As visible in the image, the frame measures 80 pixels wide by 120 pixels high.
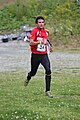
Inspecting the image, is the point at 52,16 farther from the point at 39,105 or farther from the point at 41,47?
the point at 39,105

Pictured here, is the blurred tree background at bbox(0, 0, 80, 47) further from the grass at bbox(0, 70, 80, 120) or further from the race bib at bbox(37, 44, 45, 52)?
the race bib at bbox(37, 44, 45, 52)

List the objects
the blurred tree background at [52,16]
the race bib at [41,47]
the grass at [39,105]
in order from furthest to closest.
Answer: the blurred tree background at [52,16] < the race bib at [41,47] < the grass at [39,105]

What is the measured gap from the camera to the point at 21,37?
4366 centimetres

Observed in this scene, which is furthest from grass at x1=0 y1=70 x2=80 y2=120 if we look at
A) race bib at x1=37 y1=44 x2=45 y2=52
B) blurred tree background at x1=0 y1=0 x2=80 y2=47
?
blurred tree background at x1=0 y1=0 x2=80 y2=47

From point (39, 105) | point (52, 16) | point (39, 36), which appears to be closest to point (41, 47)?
point (39, 36)

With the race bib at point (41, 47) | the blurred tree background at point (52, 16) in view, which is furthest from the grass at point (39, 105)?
the blurred tree background at point (52, 16)

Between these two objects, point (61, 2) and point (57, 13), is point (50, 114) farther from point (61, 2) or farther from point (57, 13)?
point (61, 2)

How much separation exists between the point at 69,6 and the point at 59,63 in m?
20.0

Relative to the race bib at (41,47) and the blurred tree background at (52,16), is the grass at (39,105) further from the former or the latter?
the blurred tree background at (52,16)

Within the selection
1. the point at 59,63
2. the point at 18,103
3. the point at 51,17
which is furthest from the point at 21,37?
the point at 18,103

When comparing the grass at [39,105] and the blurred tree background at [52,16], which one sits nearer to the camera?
the grass at [39,105]

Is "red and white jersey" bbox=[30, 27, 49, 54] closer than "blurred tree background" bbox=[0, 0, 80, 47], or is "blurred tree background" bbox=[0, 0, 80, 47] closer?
"red and white jersey" bbox=[30, 27, 49, 54]

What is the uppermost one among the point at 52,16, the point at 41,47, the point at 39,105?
the point at 41,47

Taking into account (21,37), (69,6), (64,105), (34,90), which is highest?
(64,105)
